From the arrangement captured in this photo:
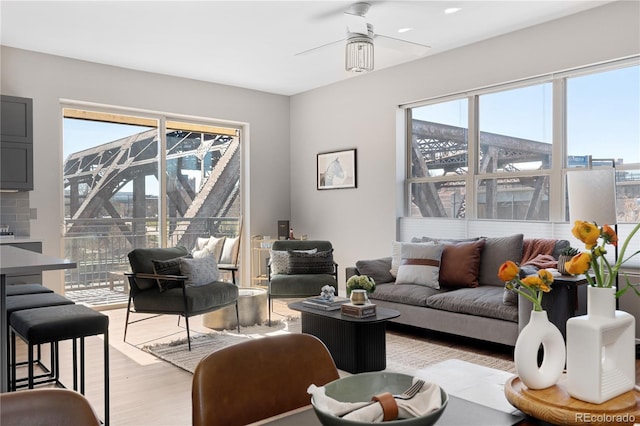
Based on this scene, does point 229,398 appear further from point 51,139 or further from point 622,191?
point 51,139

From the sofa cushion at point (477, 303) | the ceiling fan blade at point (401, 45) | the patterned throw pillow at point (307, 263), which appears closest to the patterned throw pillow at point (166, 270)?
the patterned throw pillow at point (307, 263)

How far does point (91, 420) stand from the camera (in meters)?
0.99

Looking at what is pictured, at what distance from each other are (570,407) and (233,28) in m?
4.47

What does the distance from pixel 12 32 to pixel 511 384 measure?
5315mm

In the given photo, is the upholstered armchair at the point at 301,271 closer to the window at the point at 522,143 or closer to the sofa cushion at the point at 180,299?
the sofa cushion at the point at 180,299

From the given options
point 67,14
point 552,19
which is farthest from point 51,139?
point 552,19

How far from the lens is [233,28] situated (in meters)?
4.79

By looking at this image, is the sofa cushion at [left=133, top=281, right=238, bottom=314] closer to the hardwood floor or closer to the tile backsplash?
the hardwood floor

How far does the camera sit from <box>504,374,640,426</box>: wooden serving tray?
3.43 ft

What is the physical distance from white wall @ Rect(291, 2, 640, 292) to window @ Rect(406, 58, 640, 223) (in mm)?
169

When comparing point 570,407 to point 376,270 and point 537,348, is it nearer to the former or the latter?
point 537,348

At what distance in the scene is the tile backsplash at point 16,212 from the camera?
5.18m

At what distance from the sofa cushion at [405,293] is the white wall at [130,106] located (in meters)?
2.83

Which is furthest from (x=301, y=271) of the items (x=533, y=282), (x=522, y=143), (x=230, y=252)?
(x=533, y=282)
